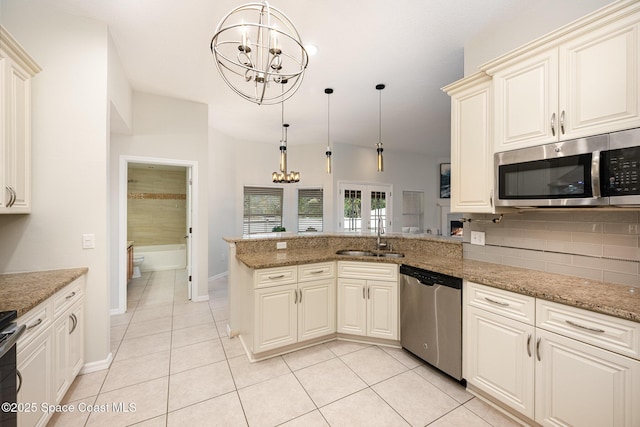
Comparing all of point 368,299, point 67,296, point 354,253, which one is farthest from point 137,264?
point 368,299

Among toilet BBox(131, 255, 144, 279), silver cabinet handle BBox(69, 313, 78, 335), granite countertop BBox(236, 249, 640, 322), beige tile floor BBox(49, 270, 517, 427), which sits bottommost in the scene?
beige tile floor BBox(49, 270, 517, 427)

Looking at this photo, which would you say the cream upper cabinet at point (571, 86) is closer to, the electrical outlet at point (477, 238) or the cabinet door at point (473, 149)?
the cabinet door at point (473, 149)

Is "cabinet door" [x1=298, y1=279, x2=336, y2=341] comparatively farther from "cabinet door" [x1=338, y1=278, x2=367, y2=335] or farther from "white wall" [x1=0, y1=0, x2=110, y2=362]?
"white wall" [x1=0, y1=0, x2=110, y2=362]

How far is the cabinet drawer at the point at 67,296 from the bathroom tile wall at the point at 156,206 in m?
4.39

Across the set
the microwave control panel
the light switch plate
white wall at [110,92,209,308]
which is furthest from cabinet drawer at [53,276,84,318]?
the microwave control panel

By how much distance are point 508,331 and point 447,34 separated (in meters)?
2.47

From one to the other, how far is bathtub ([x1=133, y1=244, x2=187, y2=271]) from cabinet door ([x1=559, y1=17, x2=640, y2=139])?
6818mm

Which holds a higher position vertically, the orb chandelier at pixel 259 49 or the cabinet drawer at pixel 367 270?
the orb chandelier at pixel 259 49

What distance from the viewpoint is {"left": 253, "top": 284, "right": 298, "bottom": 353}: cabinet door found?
2.33 meters

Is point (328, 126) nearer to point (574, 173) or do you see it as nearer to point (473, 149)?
point (473, 149)

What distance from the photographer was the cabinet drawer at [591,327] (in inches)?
49.2

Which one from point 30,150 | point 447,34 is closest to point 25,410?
point 30,150

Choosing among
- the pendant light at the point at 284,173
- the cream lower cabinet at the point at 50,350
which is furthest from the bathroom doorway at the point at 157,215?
the cream lower cabinet at the point at 50,350

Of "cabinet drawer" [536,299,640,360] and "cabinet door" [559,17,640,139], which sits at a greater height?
"cabinet door" [559,17,640,139]
